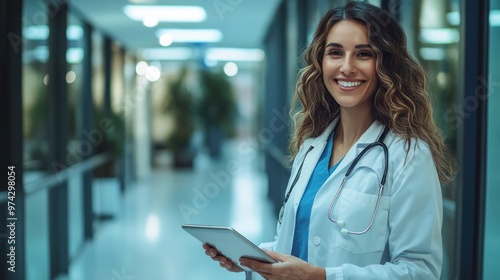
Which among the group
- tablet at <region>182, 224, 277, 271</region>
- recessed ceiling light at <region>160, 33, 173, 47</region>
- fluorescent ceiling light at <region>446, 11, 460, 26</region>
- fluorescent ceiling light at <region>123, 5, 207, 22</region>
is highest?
recessed ceiling light at <region>160, 33, 173, 47</region>

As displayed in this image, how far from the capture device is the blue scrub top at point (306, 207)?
154cm

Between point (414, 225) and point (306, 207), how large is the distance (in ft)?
1.03

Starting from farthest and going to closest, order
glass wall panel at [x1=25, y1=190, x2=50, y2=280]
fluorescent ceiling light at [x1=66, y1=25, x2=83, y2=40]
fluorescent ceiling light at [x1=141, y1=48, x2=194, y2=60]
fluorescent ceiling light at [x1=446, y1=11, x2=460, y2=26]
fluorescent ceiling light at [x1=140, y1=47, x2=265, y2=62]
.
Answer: fluorescent ceiling light at [x1=141, y1=48, x2=194, y2=60] → fluorescent ceiling light at [x1=140, y1=47, x2=265, y2=62] → fluorescent ceiling light at [x1=66, y1=25, x2=83, y2=40] → glass wall panel at [x1=25, y1=190, x2=50, y2=280] → fluorescent ceiling light at [x1=446, y1=11, x2=460, y2=26]

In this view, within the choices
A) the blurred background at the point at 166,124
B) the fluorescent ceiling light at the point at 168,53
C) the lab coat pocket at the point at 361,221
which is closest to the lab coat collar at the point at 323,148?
the lab coat pocket at the point at 361,221

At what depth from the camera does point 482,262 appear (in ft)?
7.83

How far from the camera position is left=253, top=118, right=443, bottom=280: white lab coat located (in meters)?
1.33

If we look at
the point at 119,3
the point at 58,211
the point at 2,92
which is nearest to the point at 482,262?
the point at 2,92

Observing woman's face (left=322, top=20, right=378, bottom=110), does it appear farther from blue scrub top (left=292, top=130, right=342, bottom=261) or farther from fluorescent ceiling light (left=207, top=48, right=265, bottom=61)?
fluorescent ceiling light (left=207, top=48, right=265, bottom=61)

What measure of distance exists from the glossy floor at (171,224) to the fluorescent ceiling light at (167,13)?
7.64ft

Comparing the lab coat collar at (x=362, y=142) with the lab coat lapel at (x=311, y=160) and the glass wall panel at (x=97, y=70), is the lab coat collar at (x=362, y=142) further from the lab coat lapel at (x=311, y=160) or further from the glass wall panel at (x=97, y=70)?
the glass wall panel at (x=97, y=70)

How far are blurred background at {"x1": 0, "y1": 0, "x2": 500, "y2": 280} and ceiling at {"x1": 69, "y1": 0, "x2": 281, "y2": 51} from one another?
34 millimetres

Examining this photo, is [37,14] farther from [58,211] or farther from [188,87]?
[188,87]

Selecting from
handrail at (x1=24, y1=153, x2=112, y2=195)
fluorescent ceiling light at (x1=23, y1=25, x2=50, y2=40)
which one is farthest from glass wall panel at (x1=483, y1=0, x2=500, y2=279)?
fluorescent ceiling light at (x1=23, y1=25, x2=50, y2=40)

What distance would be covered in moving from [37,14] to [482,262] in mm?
3689
